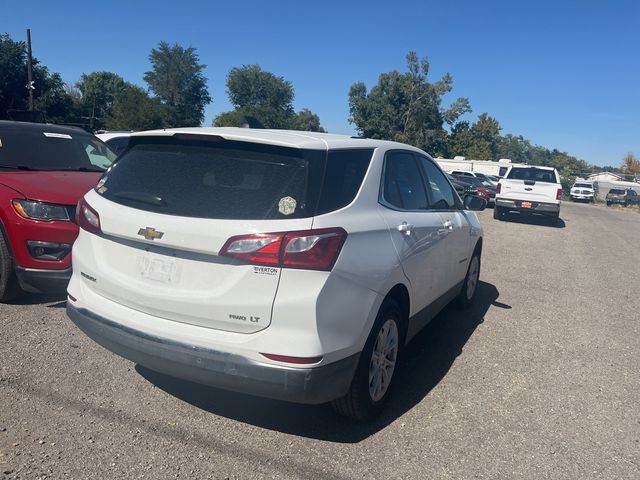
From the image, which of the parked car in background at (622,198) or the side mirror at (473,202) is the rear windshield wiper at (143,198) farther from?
the parked car in background at (622,198)

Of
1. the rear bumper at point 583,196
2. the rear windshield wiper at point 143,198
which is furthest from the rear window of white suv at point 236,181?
the rear bumper at point 583,196

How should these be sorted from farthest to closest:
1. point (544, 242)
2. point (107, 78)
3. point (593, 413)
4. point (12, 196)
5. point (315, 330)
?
point (107, 78) → point (544, 242) → point (12, 196) → point (593, 413) → point (315, 330)

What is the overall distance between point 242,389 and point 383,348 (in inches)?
41.7

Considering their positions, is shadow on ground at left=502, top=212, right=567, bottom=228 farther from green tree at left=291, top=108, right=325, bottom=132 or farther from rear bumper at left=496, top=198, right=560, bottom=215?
green tree at left=291, top=108, right=325, bottom=132

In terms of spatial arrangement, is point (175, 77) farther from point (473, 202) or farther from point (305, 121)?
point (473, 202)

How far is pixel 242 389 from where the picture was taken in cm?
283

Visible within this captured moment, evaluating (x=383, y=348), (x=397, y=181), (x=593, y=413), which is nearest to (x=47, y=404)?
(x=383, y=348)

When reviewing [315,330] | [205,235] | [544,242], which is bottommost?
[544,242]

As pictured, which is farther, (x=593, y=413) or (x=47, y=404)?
(x=593, y=413)

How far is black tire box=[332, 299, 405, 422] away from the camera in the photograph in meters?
3.17

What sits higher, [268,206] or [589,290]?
[268,206]

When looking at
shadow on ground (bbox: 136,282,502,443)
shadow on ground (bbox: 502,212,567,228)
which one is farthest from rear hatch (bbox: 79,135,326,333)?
shadow on ground (bbox: 502,212,567,228)

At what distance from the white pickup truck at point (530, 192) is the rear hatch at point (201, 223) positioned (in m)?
15.6

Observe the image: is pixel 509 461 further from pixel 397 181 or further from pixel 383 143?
pixel 383 143
